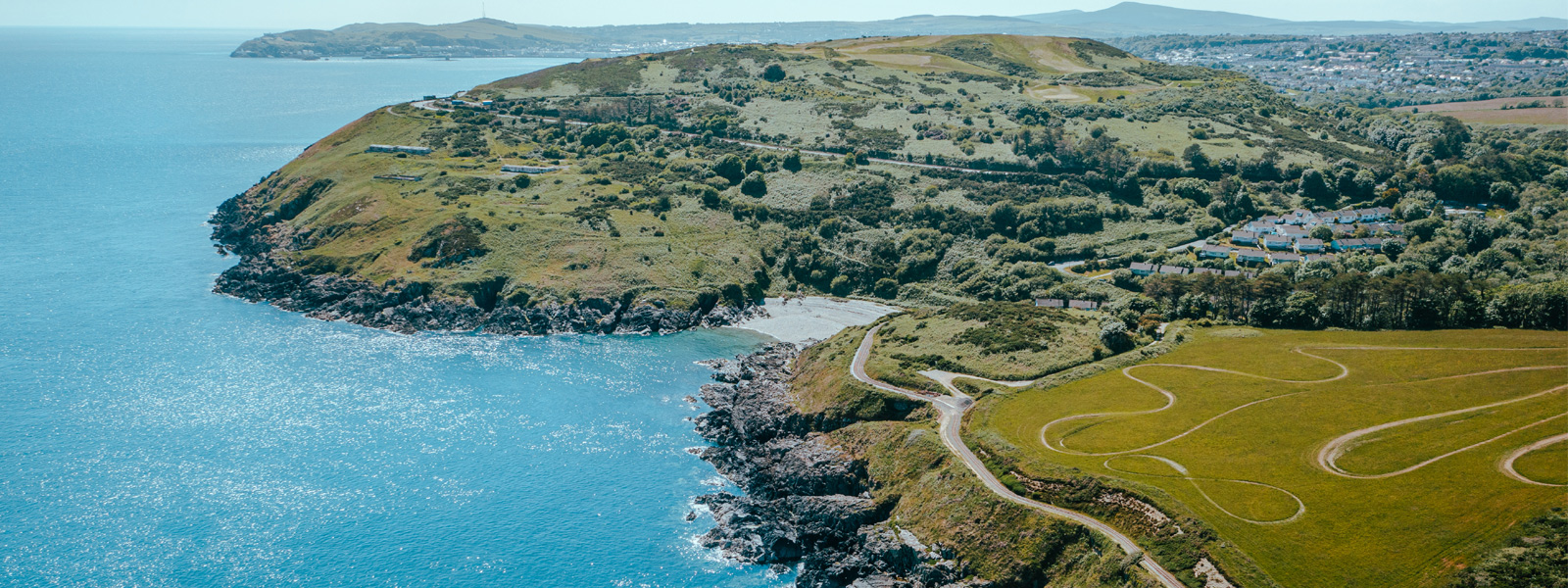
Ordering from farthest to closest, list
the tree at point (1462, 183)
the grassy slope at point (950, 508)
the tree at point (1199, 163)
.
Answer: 1. the tree at point (1199, 163)
2. the tree at point (1462, 183)
3. the grassy slope at point (950, 508)

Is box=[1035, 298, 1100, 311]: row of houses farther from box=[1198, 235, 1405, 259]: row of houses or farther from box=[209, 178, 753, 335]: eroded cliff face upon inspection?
box=[209, 178, 753, 335]: eroded cliff face

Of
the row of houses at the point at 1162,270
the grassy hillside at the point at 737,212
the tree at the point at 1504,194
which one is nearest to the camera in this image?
the row of houses at the point at 1162,270

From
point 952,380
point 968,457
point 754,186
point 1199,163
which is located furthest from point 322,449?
point 1199,163

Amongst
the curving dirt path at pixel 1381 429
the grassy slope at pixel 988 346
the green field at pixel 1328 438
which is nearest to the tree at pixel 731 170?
the grassy slope at pixel 988 346

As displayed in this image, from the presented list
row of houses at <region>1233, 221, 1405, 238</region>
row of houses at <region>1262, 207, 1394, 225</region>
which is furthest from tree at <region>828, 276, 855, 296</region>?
row of houses at <region>1262, 207, 1394, 225</region>

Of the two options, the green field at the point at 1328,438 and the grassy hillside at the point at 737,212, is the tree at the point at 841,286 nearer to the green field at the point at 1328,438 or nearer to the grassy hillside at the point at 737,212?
the grassy hillside at the point at 737,212
